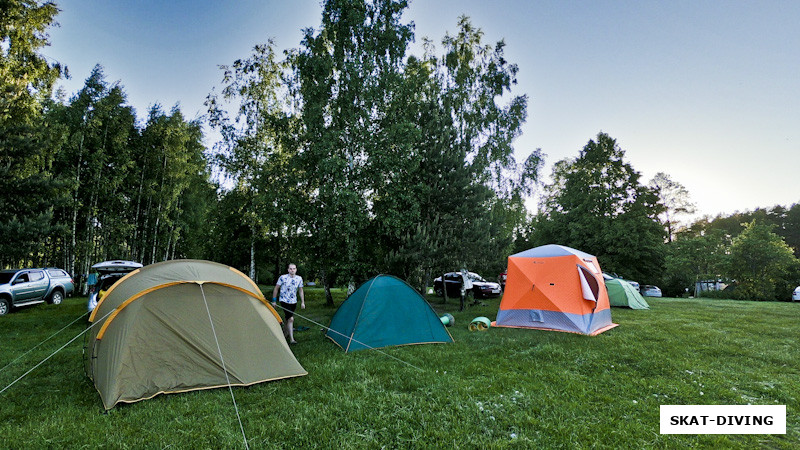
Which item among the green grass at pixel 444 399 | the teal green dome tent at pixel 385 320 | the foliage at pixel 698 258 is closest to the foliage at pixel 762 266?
the foliage at pixel 698 258

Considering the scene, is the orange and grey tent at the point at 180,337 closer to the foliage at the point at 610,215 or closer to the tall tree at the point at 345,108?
the tall tree at the point at 345,108

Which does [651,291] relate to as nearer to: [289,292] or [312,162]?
[312,162]

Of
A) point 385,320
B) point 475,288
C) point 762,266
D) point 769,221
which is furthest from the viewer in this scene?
point 769,221

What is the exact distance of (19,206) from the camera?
12281 mm

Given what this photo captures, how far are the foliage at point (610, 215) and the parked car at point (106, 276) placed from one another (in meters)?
27.5

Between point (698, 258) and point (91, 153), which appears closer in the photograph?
point (91, 153)

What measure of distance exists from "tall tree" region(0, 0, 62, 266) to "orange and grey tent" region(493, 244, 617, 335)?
1644cm


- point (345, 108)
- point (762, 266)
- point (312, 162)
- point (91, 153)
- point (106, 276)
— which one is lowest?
point (106, 276)

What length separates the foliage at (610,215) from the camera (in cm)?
2528

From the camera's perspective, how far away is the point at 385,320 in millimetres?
7219

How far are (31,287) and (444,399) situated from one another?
55.1 feet

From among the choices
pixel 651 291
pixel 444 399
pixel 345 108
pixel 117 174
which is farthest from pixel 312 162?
pixel 651 291

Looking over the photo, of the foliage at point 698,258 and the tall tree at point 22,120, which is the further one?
the foliage at point 698,258

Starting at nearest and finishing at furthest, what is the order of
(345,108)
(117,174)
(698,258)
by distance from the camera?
(345,108) < (117,174) < (698,258)
